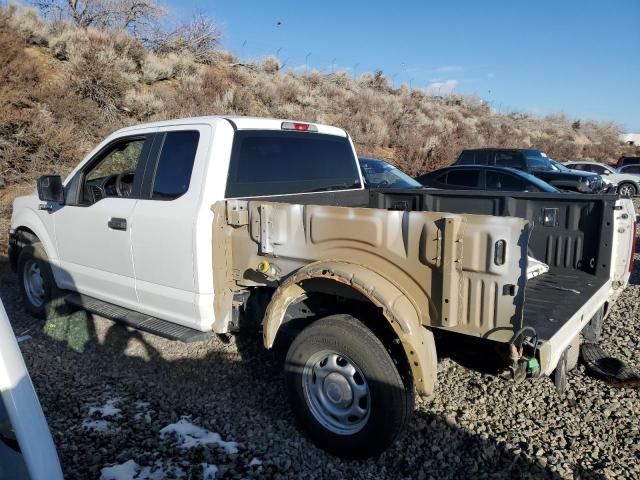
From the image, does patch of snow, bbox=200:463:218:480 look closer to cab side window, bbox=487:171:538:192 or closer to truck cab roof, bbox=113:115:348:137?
truck cab roof, bbox=113:115:348:137

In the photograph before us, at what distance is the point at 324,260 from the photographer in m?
3.02

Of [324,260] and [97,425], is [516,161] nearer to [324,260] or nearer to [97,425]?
[324,260]

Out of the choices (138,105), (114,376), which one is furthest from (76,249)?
(138,105)

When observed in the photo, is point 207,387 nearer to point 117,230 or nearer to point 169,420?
point 169,420

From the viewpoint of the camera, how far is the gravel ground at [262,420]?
Answer: 299 cm

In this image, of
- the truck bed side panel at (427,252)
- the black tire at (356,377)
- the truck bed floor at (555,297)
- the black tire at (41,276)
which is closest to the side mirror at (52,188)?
the black tire at (41,276)

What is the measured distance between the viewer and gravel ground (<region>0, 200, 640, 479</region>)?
2988 millimetres

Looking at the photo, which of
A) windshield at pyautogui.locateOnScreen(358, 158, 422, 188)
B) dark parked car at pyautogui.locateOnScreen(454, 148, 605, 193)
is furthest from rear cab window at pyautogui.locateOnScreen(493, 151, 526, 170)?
windshield at pyautogui.locateOnScreen(358, 158, 422, 188)

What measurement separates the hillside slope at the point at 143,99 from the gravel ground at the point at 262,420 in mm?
9191

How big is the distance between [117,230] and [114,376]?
125 cm

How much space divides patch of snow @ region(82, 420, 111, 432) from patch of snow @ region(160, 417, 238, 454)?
0.40m

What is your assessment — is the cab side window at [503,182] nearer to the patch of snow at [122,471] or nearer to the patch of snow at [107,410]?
the patch of snow at [107,410]

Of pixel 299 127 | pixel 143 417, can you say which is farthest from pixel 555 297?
pixel 143 417

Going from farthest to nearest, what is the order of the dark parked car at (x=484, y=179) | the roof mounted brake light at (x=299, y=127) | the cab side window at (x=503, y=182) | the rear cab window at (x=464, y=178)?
the rear cab window at (x=464, y=178) < the cab side window at (x=503, y=182) < the dark parked car at (x=484, y=179) < the roof mounted brake light at (x=299, y=127)
